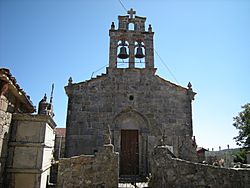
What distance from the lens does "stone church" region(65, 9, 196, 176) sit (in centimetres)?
1204

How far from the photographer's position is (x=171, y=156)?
858cm

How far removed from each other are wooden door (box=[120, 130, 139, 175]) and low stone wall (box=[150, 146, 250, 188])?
3021mm

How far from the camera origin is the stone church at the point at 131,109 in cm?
1204

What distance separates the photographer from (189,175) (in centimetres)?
786

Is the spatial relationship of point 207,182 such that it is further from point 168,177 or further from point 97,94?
point 97,94

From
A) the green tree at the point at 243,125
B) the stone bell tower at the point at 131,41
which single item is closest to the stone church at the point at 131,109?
the stone bell tower at the point at 131,41

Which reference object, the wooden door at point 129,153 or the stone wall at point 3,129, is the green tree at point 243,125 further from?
the stone wall at point 3,129

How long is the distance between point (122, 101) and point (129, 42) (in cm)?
396

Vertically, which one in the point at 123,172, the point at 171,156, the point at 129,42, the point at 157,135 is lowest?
the point at 123,172

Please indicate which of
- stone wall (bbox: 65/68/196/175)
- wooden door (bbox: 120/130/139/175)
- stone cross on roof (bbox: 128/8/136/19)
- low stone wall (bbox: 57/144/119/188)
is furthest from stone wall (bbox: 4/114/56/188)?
stone cross on roof (bbox: 128/8/136/19)

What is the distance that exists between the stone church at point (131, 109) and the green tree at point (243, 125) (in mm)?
14138

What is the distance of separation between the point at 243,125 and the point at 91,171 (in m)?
21.5

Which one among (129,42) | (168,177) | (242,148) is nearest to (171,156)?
(168,177)

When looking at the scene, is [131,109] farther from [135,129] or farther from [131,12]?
[131,12]
